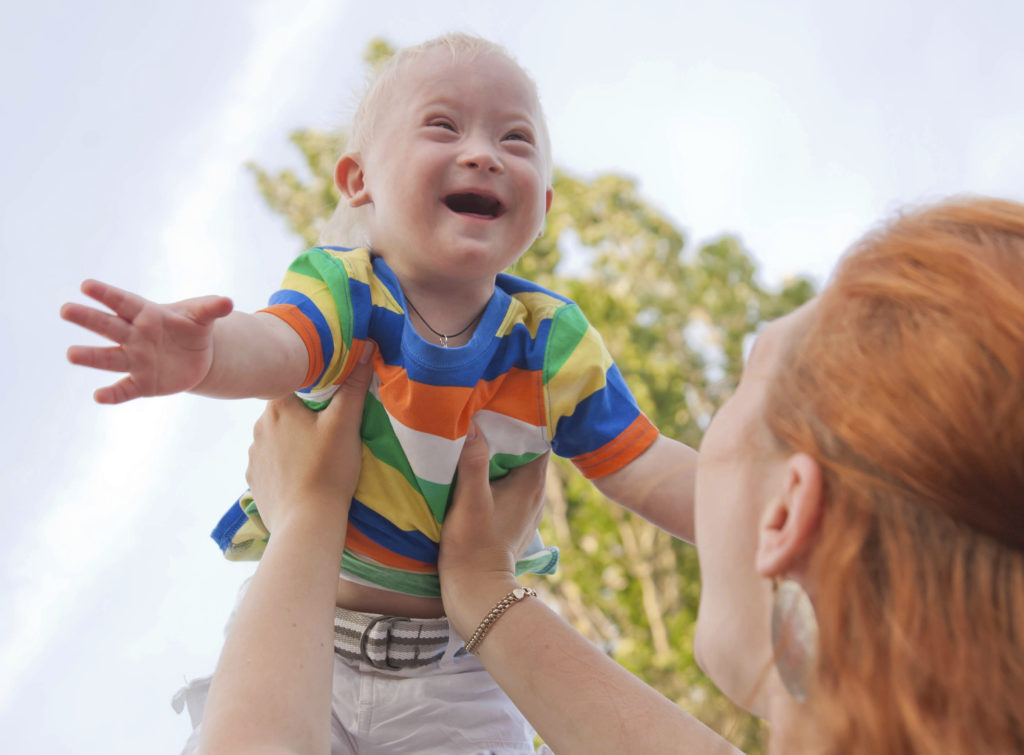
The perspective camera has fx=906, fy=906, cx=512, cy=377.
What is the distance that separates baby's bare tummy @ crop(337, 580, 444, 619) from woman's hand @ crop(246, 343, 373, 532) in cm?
19

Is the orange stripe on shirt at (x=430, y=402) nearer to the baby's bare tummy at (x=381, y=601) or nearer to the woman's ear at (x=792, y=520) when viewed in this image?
the baby's bare tummy at (x=381, y=601)

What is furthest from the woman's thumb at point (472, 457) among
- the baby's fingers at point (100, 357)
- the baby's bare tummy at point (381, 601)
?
the baby's fingers at point (100, 357)

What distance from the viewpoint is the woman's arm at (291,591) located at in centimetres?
113

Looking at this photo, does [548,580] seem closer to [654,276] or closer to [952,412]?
[654,276]

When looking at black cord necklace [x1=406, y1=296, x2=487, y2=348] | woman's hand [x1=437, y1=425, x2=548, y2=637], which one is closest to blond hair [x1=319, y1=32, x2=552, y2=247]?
black cord necklace [x1=406, y1=296, x2=487, y2=348]

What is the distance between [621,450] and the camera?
5.13 ft

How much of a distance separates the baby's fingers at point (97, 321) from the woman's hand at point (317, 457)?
466 mm

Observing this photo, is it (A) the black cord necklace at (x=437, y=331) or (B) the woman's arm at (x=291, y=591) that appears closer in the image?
(B) the woman's arm at (x=291, y=591)

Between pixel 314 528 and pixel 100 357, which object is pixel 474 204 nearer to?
pixel 314 528

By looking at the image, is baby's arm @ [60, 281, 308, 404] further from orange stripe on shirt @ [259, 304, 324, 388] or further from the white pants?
the white pants

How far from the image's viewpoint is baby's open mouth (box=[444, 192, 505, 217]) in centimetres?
152

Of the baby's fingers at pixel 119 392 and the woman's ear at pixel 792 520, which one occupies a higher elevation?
the baby's fingers at pixel 119 392

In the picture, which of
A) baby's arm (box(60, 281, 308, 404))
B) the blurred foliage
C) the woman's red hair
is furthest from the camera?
the blurred foliage

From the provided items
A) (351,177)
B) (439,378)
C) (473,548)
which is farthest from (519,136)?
(473,548)
